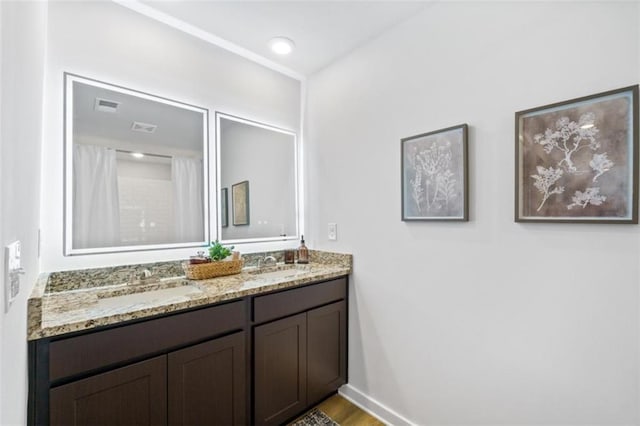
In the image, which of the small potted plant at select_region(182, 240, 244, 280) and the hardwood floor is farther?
the hardwood floor

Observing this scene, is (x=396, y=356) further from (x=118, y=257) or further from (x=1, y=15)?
(x=1, y=15)

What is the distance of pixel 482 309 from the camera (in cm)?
153

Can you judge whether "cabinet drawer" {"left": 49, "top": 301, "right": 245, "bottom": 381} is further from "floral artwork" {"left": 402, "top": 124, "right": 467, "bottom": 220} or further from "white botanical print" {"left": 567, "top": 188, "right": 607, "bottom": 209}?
"white botanical print" {"left": 567, "top": 188, "right": 607, "bottom": 209}

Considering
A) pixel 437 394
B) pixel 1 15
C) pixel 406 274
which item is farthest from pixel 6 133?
pixel 437 394

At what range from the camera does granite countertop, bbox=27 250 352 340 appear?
3.68 feet

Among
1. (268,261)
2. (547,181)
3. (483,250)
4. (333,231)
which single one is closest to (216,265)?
(268,261)

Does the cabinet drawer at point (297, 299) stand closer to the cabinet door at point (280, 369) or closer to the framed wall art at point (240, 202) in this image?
the cabinet door at point (280, 369)

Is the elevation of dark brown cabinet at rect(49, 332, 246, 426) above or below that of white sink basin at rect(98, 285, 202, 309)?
below

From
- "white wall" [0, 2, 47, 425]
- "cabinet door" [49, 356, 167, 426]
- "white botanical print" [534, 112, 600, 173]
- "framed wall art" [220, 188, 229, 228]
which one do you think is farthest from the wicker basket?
"white botanical print" [534, 112, 600, 173]

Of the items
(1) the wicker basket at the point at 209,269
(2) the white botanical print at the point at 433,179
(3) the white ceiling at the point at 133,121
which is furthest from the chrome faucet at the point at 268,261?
(2) the white botanical print at the point at 433,179

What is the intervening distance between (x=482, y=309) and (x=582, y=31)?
1288 millimetres

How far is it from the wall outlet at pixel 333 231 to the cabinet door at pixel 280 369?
64 centimetres

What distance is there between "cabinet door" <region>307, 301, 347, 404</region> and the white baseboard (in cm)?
9

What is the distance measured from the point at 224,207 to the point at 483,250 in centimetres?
163
